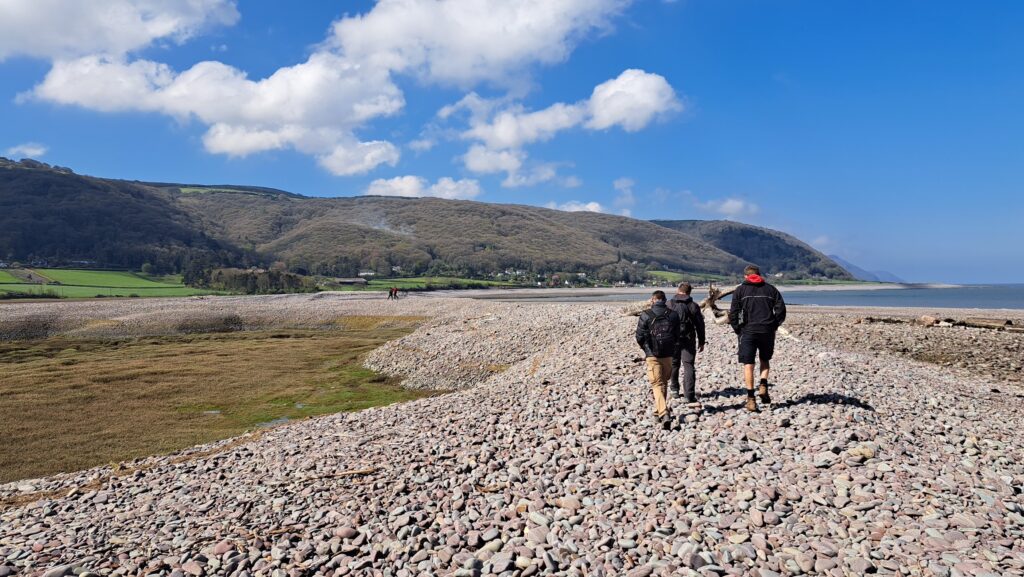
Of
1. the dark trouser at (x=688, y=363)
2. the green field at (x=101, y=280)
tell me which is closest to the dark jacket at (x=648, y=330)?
the dark trouser at (x=688, y=363)

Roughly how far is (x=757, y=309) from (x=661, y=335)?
2.14m

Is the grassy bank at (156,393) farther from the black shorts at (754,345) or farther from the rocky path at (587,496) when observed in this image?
the black shorts at (754,345)

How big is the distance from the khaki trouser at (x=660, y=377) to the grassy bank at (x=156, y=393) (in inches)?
593

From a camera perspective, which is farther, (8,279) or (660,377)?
(8,279)

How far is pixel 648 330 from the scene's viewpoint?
38.1 feet

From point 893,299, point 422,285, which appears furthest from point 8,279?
point 893,299

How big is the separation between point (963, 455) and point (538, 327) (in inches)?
1019

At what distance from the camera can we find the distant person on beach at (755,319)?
11.4m

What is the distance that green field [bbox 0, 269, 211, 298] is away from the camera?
10100cm

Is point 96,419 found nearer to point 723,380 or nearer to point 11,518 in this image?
point 11,518

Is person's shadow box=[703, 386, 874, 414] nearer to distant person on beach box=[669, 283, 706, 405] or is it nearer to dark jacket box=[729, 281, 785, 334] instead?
distant person on beach box=[669, 283, 706, 405]

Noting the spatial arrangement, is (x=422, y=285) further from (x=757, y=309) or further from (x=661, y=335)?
(x=757, y=309)

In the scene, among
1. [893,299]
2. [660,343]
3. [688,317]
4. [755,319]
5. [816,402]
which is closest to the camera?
[660,343]

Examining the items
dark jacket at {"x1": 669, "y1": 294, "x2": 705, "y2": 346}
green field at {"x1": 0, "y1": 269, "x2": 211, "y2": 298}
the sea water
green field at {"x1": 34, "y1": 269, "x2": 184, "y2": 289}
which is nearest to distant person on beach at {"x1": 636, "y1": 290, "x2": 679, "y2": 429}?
dark jacket at {"x1": 669, "y1": 294, "x2": 705, "y2": 346}
